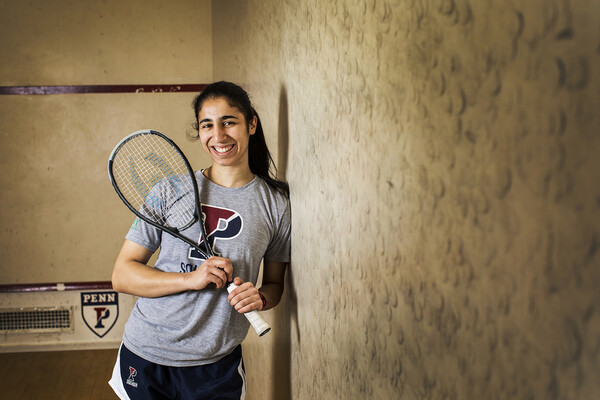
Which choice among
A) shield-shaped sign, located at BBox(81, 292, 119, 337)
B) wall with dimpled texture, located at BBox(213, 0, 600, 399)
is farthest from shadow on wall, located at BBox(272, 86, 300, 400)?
shield-shaped sign, located at BBox(81, 292, 119, 337)

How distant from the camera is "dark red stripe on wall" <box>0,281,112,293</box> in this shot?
327cm

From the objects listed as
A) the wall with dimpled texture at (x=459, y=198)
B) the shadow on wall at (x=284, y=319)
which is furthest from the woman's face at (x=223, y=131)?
the wall with dimpled texture at (x=459, y=198)

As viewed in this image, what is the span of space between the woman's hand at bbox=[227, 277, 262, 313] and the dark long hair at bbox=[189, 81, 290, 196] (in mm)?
326

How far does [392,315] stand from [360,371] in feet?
0.63

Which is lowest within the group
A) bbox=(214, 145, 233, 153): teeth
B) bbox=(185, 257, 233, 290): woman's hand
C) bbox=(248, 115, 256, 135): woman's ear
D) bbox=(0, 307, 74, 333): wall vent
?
bbox=(0, 307, 74, 333): wall vent

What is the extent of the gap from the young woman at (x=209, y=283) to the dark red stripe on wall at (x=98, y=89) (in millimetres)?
2070

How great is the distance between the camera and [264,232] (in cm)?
135

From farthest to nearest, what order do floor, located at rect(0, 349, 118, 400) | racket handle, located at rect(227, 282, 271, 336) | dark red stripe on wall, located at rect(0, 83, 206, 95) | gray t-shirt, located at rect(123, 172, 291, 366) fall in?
dark red stripe on wall, located at rect(0, 83, 206, 95) < floor, located at rect(0, 349, 118, 400) < gray t-shirt, located at rect(123, 172, 291, 366) < racket handle, located at rect(227, 282, 271, 336)

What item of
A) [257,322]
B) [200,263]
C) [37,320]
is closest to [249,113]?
[200,263]

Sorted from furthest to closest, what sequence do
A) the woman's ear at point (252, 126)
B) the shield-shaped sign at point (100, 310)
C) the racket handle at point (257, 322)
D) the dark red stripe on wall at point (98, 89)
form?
the shield-shaped sign at point (100, 310)
the dark red stripe on wall at point (98, 89)
the woman's ear at point (252, 126)
the racket handle at point (257, 322)

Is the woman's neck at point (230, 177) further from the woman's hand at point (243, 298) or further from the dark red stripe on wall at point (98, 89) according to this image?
the dark red stripe on wall at point (98, 89)

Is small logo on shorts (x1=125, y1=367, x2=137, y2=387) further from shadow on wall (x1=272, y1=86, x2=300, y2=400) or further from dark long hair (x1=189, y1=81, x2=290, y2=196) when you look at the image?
dark long hair (x1=189, y1=81, x2=290, y2=196)

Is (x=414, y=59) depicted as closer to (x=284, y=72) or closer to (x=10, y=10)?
(x=284, y=72)

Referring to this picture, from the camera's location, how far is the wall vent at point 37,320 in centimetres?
329
